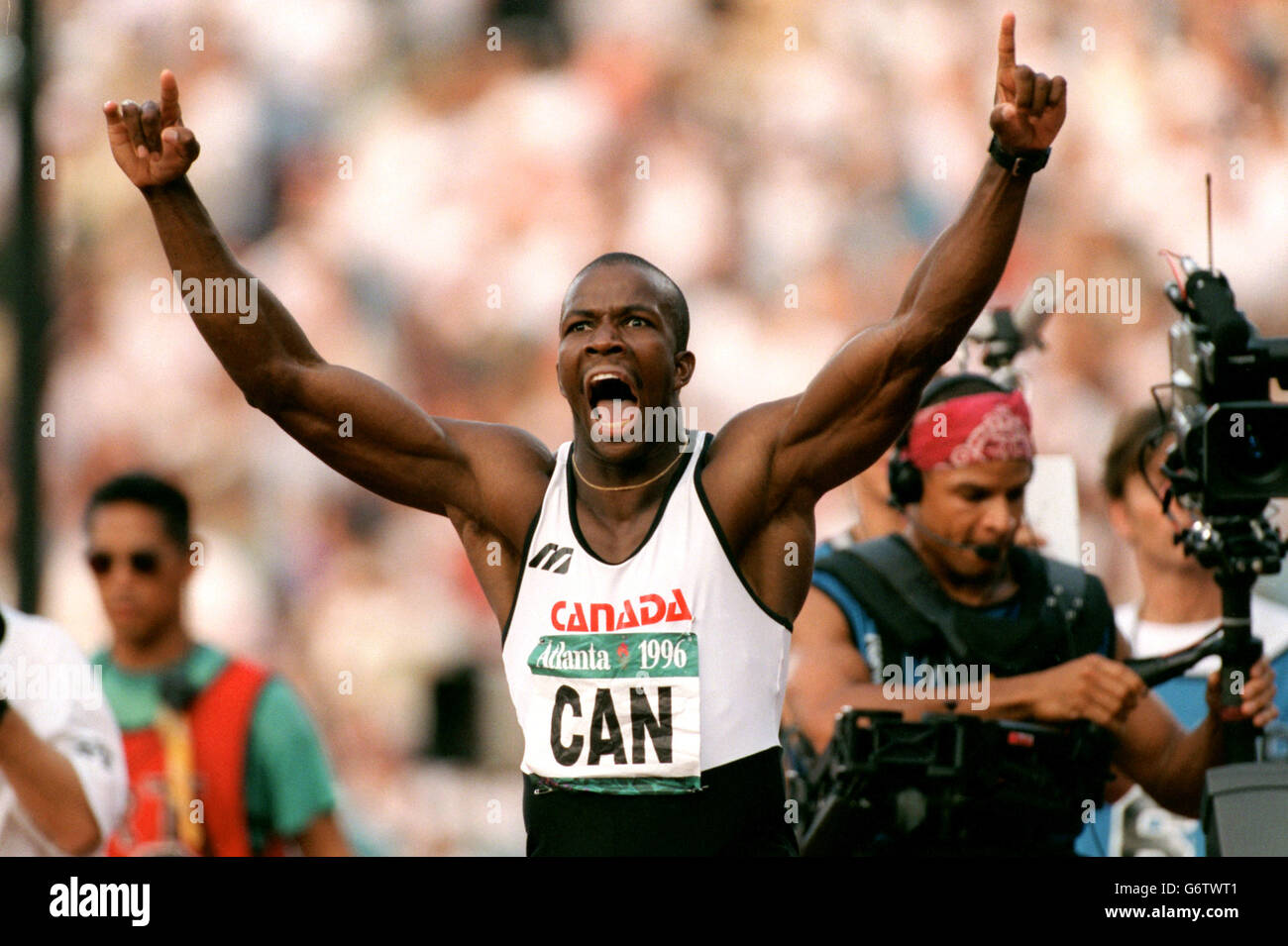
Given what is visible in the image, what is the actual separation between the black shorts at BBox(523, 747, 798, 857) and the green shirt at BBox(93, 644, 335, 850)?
2376 millimetres

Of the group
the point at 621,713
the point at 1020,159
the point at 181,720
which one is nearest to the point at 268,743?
the point at 181,720

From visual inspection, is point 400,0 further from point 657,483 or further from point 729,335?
point 657,483

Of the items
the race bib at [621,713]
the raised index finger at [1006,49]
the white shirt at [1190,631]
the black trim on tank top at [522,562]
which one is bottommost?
the race bib at [621,713]

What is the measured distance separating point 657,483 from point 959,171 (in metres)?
3.06

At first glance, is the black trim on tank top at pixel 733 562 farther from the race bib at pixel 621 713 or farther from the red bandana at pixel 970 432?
the red bandana at pixel 970 432

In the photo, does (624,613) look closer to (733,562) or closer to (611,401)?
(733,562)

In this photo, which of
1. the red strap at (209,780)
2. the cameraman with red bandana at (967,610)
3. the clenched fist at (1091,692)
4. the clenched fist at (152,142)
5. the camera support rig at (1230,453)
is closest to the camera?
the clenched fist at (152,142)

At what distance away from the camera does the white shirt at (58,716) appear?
5.31 meters

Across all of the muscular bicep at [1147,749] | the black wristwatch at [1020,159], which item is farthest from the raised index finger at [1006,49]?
the muscular bicep at [1147,749]

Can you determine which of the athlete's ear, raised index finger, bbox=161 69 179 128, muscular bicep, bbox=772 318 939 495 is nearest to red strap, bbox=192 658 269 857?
the athlete's ear

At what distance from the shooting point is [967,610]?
4867 millimetres

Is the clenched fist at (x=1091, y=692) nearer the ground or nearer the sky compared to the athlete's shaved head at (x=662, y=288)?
nearer the ground

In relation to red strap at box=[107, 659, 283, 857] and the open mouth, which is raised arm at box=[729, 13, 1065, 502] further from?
red strap at box=[107, 659, 283, 857]

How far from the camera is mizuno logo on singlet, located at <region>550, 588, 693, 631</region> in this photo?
11.1 feet
